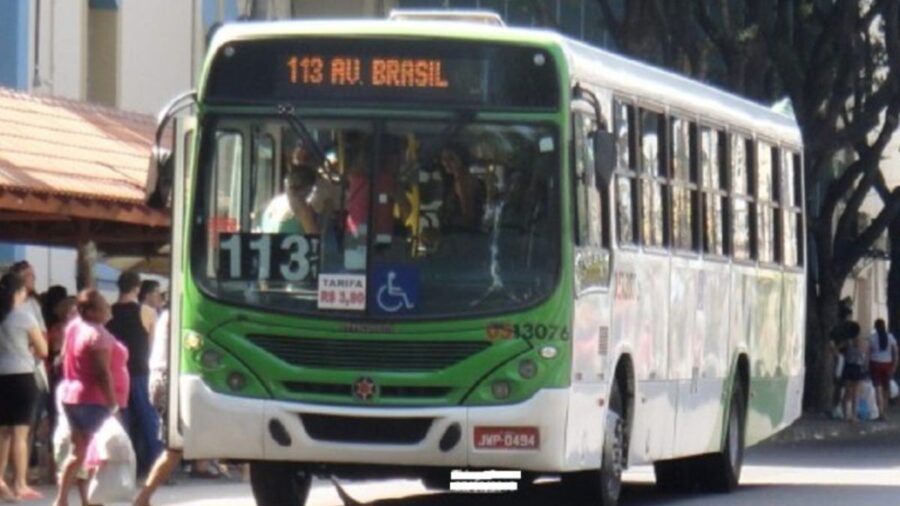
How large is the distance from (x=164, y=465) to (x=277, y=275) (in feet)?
6.21

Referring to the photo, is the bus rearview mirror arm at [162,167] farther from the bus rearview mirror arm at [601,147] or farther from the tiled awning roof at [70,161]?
the tiled awning roof at [70,161]

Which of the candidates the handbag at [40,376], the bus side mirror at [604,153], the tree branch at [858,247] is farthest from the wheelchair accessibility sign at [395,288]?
the tree branch at [858,247]

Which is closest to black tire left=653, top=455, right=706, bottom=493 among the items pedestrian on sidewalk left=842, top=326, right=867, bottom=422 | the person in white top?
pedestrian on sidewalk left=842, top=326, right=867, bottom=422

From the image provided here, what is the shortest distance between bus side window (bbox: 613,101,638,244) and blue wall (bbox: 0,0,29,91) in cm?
1193

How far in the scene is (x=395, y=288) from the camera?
15492 mm

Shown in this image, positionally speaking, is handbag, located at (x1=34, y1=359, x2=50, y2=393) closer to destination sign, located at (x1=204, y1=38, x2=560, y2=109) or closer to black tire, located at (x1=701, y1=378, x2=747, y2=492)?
destination sign, located at (x1=204, y1=38, x2=560, y2=109)

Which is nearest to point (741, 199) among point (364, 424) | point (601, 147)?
point (601, 147)

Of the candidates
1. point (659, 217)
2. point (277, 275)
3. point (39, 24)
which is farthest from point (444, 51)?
point (39, 24)

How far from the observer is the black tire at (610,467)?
666 inches

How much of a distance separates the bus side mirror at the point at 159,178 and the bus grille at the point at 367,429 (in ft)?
5.22

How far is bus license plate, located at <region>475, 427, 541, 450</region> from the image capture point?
15391mm

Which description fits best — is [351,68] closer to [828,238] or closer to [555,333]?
[555,333]

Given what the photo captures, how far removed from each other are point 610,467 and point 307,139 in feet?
10.2

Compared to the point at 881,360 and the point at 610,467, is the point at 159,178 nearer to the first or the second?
the point at 610,467
